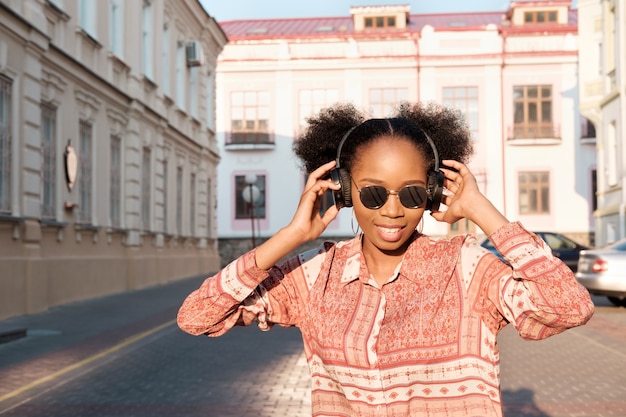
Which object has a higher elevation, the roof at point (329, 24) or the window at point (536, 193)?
the roof at point (329, 24)

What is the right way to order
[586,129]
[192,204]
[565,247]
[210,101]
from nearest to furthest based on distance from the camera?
[565,247]
[192,204]
[210,101]
[586,129]

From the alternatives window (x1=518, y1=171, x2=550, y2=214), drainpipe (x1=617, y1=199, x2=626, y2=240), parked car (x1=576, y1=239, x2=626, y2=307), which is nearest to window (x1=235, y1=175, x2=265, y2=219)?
window (x1=518, y1=171, x2=550, y2=214)

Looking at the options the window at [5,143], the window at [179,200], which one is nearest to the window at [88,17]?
the window at [5,143]

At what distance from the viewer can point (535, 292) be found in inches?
86.3

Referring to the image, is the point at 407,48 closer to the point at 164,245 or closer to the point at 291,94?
the point at 291,94

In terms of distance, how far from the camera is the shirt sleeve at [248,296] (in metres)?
2.43

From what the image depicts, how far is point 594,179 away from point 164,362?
37.0m

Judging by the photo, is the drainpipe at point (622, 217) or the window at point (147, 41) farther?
the drainpipe at point (622, 217)

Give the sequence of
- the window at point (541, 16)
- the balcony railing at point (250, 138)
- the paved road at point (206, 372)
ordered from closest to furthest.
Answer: the paved road at point (206, 372)
the balcony railing at point (250, 138)
the window at point (541, 16)

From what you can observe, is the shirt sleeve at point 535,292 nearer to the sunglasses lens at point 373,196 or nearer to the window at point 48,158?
the sunglasses lens at point 373,196

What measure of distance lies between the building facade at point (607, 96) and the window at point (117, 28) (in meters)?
14.5

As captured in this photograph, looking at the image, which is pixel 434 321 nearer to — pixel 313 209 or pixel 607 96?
pixel 313 209

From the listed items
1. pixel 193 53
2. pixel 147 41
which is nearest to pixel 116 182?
pixel 147 41

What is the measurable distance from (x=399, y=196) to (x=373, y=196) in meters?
0.06
